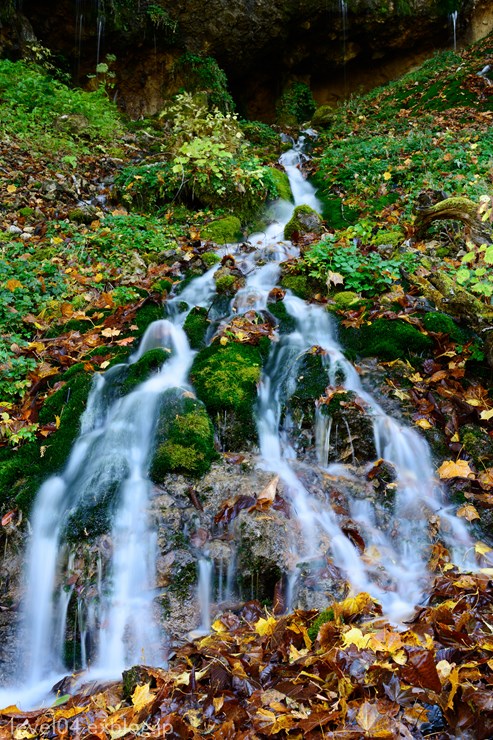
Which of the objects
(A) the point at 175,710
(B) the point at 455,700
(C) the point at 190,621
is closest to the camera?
(B) the point at 455,700

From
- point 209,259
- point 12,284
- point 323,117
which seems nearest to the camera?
point 12,284

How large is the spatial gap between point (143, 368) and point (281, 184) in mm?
6856

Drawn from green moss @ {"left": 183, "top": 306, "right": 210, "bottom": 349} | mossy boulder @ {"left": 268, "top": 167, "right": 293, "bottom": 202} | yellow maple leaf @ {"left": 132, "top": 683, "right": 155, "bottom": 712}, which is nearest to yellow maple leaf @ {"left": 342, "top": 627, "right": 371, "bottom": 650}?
yellow maple leaf @ {"left": 132, "top": 683, "right": 155, "bottom": 712}

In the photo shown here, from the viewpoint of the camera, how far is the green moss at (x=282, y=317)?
5691 mm

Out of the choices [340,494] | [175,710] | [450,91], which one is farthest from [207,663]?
[450,91]

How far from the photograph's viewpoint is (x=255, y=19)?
45.8ft

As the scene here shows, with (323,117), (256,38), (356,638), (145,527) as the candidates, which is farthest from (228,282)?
(256,38)

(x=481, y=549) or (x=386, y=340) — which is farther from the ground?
(x=386, y=340)

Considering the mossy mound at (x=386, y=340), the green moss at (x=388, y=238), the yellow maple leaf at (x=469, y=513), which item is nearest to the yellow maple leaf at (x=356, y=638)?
the yellow maple leaf at (x=469, y=513)

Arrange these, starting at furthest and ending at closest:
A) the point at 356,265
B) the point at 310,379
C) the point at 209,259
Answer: the point at 209,259, the point at 356,265, the point at 310,379

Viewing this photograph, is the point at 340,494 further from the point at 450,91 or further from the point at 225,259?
the point at 450,91

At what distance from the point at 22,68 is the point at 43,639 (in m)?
12.7

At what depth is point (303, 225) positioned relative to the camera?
26.4ft

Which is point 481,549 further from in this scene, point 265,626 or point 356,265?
point 356,265
